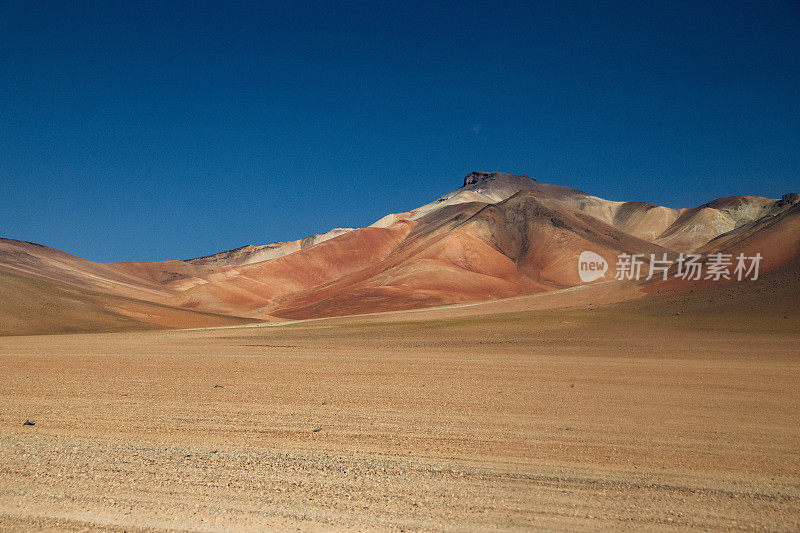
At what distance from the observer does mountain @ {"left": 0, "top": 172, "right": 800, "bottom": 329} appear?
235 ft

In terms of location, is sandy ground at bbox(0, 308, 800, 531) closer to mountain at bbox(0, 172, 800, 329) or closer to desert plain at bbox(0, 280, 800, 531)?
desert plain at bbox(0, 280, 800, 531)

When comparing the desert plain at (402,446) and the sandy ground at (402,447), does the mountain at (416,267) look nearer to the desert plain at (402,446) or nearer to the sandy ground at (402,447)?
the desert plain at (402,446)

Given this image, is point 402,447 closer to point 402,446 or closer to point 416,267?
point 402,446

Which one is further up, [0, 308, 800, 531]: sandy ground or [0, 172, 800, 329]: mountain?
[0, 172, 800, 329]: mountain

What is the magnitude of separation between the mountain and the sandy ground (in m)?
42.9

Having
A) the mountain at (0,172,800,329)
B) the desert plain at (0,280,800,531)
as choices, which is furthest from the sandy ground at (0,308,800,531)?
the mountain at (0,172,800,329)

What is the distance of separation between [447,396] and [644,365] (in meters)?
9.91

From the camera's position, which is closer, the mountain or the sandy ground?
the sandy ground

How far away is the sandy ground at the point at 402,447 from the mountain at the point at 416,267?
4290 cm

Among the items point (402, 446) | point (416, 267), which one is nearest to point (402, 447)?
point (402, 446)

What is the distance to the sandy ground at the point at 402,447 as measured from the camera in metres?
6.59

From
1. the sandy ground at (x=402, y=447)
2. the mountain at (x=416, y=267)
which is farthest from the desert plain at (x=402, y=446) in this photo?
the mountain at (x=416, y=267)

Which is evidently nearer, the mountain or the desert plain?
the desert plain

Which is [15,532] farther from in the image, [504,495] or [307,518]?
[504,495]
